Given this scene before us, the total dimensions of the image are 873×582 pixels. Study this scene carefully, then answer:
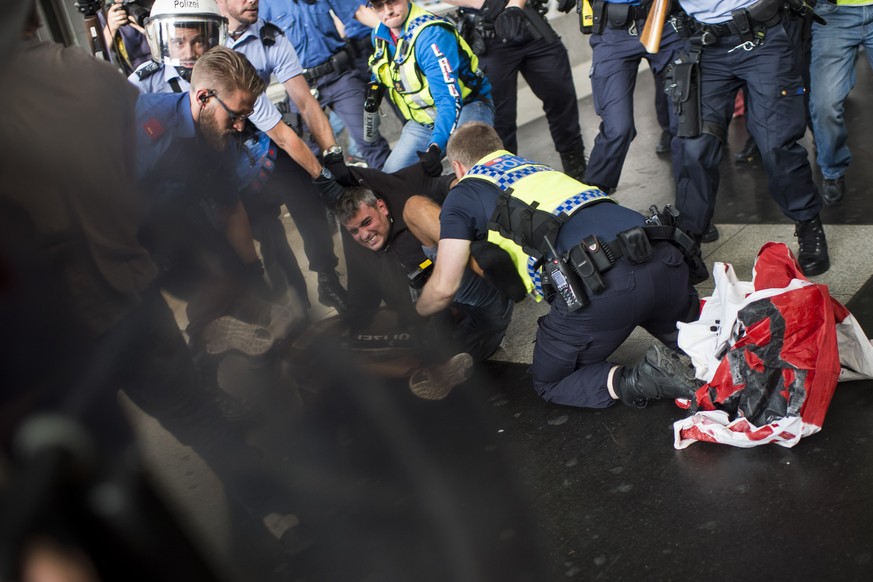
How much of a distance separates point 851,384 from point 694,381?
1.33 feet

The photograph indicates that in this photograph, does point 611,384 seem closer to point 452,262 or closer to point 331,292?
point 452,262

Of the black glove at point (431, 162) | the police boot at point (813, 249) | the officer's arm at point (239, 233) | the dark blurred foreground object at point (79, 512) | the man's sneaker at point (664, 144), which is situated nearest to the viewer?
the dark blurred foreground object at point (79, 512)

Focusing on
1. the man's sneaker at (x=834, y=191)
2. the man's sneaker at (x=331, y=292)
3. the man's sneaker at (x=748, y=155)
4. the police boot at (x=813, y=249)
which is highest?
the man's sneaker at (x=331, y=292)

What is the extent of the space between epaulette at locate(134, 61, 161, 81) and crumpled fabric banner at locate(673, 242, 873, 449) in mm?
1548

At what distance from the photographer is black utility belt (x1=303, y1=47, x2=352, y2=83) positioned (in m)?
4.48

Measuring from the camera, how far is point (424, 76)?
3594 millimetres

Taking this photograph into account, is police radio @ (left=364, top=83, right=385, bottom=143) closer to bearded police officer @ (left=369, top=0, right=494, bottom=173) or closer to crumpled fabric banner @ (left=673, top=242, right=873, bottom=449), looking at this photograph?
bearded police officer @ (left=369, top=0, right=494, bottom=173)

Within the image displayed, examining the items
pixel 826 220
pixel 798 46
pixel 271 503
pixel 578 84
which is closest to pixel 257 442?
pixel 271 503

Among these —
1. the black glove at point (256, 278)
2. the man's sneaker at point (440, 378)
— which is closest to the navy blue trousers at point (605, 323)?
the man's sneaker at point (440, 378)

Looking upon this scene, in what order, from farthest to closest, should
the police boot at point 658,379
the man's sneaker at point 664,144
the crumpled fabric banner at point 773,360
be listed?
the man's sneaker at point 664,144 → the police boot at point 658,379 → the crumpled fabric banner at point 773,360

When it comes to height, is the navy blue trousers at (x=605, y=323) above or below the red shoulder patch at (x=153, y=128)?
below

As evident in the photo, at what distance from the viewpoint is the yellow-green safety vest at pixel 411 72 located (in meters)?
3.54

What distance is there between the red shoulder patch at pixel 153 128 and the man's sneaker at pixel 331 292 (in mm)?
260

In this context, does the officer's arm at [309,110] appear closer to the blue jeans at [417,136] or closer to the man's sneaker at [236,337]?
the blue jeans at [417,136]
